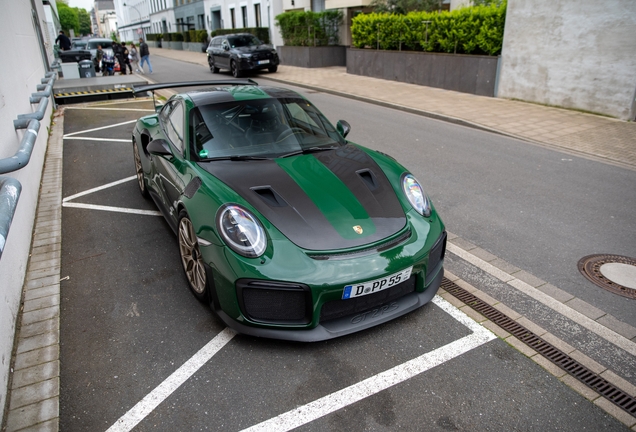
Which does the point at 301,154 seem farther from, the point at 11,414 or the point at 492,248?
the point at 11,414

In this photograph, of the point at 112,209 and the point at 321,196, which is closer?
the point at 321,196

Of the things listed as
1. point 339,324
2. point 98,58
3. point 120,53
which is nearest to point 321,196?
point 339,324

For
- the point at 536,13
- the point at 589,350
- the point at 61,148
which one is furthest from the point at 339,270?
the point at 536,13

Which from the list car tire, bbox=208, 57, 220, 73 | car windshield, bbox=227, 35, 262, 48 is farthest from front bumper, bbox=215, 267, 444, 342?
car tire, bbox=208, 57, 220, 73

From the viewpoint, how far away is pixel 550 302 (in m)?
3.74

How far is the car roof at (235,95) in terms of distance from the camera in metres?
4.45

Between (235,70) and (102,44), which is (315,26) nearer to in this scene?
(235,70)

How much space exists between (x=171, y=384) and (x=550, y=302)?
294 cm

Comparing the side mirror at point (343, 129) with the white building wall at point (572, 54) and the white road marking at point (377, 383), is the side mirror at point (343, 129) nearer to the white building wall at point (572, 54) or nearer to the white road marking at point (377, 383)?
the white road marking at point (377, 383)

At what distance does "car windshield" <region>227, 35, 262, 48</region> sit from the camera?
21.5 m

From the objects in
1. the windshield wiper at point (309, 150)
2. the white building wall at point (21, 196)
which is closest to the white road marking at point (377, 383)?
the white building wall at point (21, 196)

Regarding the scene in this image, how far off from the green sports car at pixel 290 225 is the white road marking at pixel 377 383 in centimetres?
34

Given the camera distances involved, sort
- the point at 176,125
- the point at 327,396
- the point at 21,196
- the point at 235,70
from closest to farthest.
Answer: the point at 327,396 < the point at 176,125 < the point at 21,196 < the point at 235,70

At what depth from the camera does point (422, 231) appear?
340 centimetres
